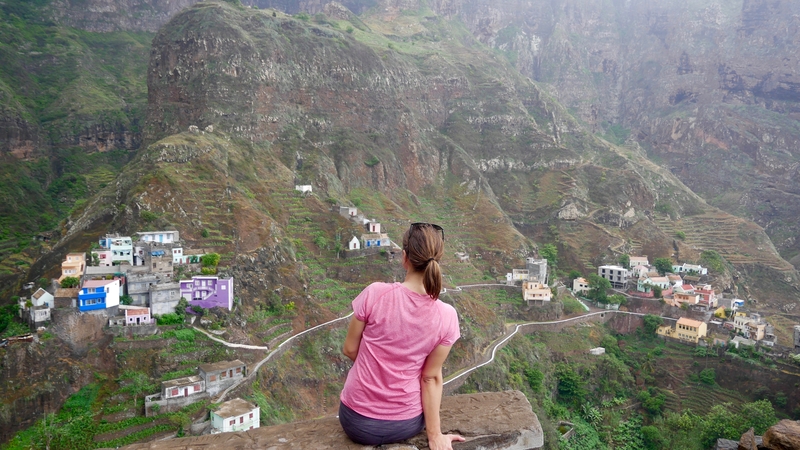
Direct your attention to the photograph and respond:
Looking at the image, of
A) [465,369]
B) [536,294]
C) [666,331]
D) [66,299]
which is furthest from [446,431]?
[666,331]

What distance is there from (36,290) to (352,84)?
44.6 metres

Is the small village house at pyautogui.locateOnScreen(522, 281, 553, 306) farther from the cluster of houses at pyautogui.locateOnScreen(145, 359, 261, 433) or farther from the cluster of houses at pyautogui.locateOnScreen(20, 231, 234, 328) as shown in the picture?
the cluster of houses at pyautogui.locateOnScreen(145, 359, 261, 433)

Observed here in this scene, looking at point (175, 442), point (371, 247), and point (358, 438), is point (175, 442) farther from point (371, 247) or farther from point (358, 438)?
point (371, 247)

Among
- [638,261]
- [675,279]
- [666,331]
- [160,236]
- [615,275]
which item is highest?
[160,236]

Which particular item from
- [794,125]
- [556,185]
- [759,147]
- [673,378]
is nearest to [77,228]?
[673,378]

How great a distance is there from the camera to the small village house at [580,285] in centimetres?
5354

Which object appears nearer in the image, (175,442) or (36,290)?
(175,442)

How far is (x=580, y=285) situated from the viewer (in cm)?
5388

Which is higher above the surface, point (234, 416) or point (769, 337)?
point (234, 416)

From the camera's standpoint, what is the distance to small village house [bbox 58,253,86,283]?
94.7ft

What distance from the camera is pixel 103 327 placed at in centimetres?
2570

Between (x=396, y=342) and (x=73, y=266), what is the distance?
31.7 meters

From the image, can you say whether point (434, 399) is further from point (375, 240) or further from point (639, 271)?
point (639, 271)

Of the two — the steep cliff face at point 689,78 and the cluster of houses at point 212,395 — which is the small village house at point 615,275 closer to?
the steep cliff face at point 689,78
